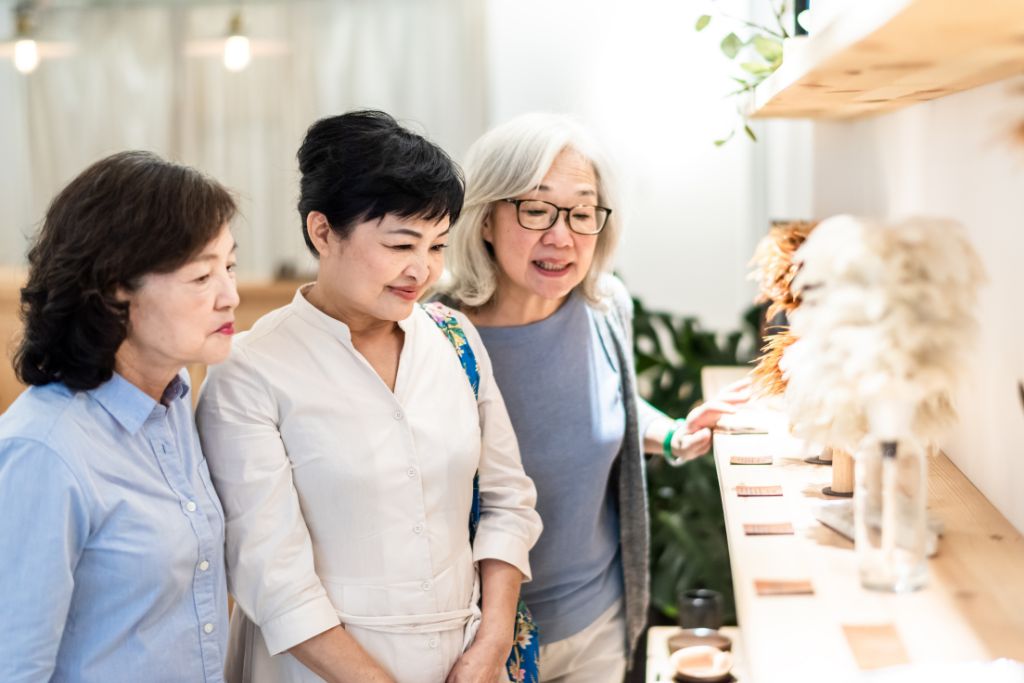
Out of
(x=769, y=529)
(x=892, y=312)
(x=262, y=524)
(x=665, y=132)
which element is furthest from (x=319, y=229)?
(x=665, y=132)

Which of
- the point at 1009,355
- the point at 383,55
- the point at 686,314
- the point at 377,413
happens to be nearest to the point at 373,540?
the point at 377,413

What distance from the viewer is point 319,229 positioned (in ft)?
5.33

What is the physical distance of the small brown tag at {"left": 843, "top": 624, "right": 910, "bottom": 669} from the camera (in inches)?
37.9

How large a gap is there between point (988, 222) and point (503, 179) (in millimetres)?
881

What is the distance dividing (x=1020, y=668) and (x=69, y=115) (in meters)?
5.12

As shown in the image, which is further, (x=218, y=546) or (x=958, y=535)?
(x=218, y=546)

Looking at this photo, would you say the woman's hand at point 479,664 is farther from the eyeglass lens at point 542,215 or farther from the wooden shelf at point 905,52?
the wooden shelf at point 905,52

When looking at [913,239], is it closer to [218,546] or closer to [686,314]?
[218,546]

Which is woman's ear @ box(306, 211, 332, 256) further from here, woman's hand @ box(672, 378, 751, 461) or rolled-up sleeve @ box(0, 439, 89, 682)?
woman's hand @ box(672, 378, 751, 461)

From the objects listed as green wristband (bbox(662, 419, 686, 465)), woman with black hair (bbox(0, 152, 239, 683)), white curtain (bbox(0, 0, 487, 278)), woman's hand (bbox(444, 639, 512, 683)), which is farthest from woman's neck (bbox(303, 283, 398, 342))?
white curtain (bbox(0, 0, 487, 278))

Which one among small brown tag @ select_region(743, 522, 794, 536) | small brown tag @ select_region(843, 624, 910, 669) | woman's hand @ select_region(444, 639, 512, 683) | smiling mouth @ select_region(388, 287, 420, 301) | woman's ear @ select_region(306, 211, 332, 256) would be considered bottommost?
woman's hand @ select_region(444, 639, 512, 683)

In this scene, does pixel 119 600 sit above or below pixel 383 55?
below

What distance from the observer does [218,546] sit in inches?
56.8

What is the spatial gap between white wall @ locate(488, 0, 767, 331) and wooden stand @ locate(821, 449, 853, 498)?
3175 mm
